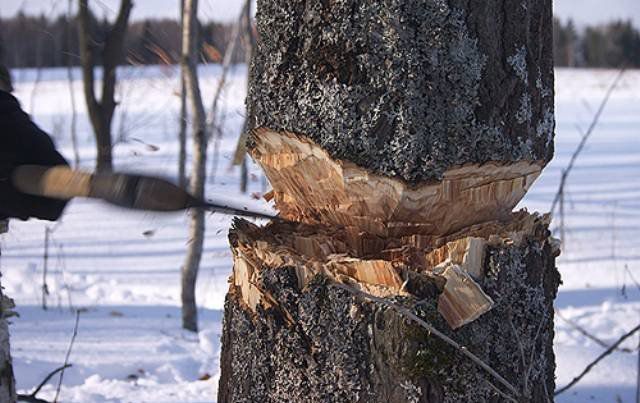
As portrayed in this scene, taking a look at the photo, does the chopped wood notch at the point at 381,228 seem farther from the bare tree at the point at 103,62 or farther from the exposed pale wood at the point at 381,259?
the bare tree at the point at 103,62

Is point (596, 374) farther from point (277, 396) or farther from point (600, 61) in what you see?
point (600, 61)

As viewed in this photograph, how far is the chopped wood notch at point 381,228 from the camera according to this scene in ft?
4.90

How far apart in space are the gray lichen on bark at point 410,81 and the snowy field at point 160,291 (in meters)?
0.36

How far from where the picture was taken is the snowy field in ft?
11.0

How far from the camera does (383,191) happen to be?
1572 mm

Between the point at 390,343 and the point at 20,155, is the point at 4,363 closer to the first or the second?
the point at 20,155

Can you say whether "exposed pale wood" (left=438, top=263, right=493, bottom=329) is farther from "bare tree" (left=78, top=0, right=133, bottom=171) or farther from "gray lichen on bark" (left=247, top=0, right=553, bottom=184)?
"bare tree" (left=78, top=0, right=133, bottom=171)

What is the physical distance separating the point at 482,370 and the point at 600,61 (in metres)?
37.9

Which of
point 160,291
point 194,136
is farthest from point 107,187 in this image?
point 160,291

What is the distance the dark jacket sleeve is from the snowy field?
0.16 meters

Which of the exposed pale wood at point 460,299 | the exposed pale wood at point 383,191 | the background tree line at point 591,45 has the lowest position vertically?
the exposed pale wood at point 460,299

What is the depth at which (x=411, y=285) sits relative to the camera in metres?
1.48

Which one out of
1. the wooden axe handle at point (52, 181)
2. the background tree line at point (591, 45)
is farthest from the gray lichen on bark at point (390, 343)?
the background tree line at point (591, 45)

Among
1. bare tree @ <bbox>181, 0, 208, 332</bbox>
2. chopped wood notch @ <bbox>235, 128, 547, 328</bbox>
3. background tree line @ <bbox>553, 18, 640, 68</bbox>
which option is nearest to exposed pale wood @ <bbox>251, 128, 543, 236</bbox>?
chopped wood notch @ <bbox>235, 128, 547, 328</bbox>
